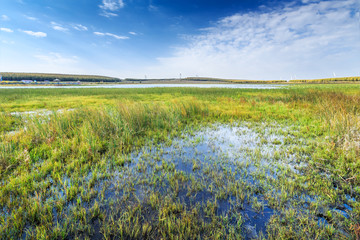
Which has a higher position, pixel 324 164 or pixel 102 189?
pixel 324 164

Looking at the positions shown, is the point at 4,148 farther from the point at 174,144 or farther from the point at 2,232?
the point at 174,144

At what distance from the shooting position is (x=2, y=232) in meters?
2.64

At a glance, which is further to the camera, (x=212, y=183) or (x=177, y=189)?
(x=212, y=183)

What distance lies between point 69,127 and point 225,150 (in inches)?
326

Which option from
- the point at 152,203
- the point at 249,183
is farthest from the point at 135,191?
the point at 249,183

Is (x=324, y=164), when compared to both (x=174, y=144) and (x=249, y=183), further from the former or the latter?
(x=174, y=144)

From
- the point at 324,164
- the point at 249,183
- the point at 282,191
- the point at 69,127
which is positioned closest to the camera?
the point at 282,191

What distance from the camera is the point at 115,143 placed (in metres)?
6.79

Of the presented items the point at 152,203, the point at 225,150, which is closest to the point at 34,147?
the point at 152,203

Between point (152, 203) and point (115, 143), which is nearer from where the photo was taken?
point (152, 203)

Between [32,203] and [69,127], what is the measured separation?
5805 mm

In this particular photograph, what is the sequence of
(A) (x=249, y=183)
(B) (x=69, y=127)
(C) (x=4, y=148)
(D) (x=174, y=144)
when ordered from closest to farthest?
1. (A) (x=249, y=183)
2. (C) (x=4, y=148)
3. (D) (x=174, y=144)
4. (B) (x=69, y=127)

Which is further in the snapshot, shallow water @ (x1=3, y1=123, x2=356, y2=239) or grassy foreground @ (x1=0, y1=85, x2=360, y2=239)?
shallow water @ (x1=3, y1=123, x2=356, y2=239)

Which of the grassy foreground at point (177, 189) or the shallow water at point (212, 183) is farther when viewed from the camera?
the shallow water at point (212, 183)
